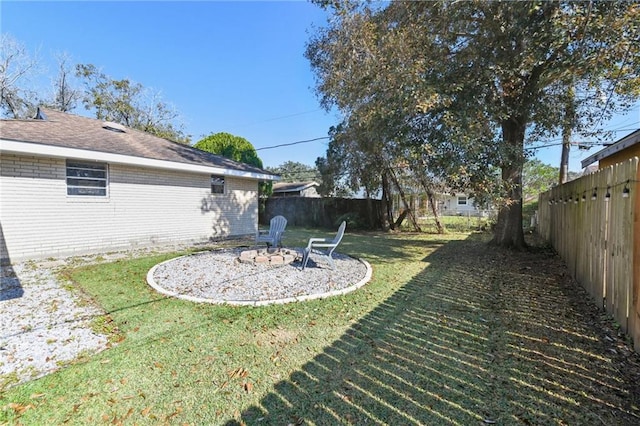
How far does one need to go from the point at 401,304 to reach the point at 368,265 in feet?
8.05

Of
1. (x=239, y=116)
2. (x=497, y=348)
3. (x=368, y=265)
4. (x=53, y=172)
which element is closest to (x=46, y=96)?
(x=239, y=116)

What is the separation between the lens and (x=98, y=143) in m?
8.09

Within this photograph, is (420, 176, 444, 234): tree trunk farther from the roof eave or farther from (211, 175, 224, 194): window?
(211, 175, 224, 194): window

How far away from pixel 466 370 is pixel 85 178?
9.38 m

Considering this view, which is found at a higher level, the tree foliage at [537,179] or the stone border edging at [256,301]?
the tree foliage at [537,179]

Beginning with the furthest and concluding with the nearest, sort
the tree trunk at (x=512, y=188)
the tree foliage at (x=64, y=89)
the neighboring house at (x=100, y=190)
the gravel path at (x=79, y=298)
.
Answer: the tree foliage at (x=64, y=89), the tree trunk at (x=512, y=188), the neighboring house at (x=100, y=190), the gravel path at (x=79, y=298)

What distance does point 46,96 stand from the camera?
19734 mm

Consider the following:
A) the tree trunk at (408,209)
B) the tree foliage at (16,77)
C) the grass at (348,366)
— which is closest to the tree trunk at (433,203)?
the tree trunk at (408,209)

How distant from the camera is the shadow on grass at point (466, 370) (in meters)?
2.16

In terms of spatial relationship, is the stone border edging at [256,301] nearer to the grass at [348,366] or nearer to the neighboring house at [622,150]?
the grass at [348,366]

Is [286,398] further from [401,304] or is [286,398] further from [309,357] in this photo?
[401,304]

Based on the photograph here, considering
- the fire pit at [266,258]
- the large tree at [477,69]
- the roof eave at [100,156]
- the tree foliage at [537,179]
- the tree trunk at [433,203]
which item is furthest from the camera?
the tree foliage at [537,179]

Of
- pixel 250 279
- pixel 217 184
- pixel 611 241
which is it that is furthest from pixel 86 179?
pixel 611 241

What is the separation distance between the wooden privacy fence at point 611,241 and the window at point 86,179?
10534mm
